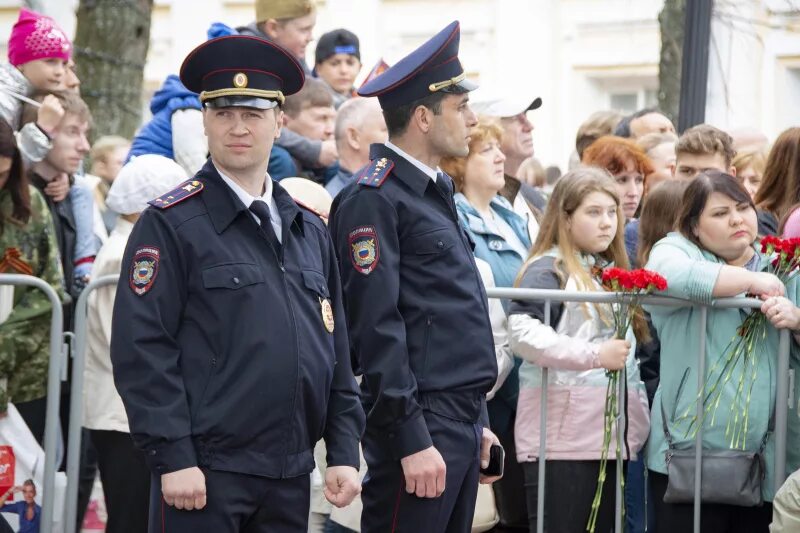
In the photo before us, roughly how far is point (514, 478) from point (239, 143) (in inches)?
104

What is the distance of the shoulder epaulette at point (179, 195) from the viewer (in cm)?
373

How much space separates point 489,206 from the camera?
6238mm

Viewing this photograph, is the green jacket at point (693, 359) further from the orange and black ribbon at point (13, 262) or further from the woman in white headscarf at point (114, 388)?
the orange and black ribbon at point (13, 262)

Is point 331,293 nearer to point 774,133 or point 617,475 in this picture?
point 617,475

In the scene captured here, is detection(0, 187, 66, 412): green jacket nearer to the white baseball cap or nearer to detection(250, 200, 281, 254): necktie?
detection(250, 200, 281, 254): necktie

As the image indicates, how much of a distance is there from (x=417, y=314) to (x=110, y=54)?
7.50 meters

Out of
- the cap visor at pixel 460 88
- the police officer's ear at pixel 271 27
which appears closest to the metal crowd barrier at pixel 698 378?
the cap visor at pixel 460 88

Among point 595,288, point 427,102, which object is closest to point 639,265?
point 595,288

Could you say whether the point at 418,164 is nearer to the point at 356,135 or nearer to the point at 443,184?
the point at 443,184

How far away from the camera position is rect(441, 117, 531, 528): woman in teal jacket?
5.84m

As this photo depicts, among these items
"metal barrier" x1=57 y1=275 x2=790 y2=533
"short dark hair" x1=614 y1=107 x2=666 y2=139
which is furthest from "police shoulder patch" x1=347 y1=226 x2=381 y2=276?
"short dark hair" x1=614 y1=107 x2=666 y2=139

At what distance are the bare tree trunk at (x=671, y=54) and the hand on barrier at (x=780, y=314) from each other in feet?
21.9

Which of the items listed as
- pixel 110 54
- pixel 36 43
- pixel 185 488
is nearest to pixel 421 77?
pixel 185 488

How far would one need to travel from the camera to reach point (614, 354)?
5207 mm
